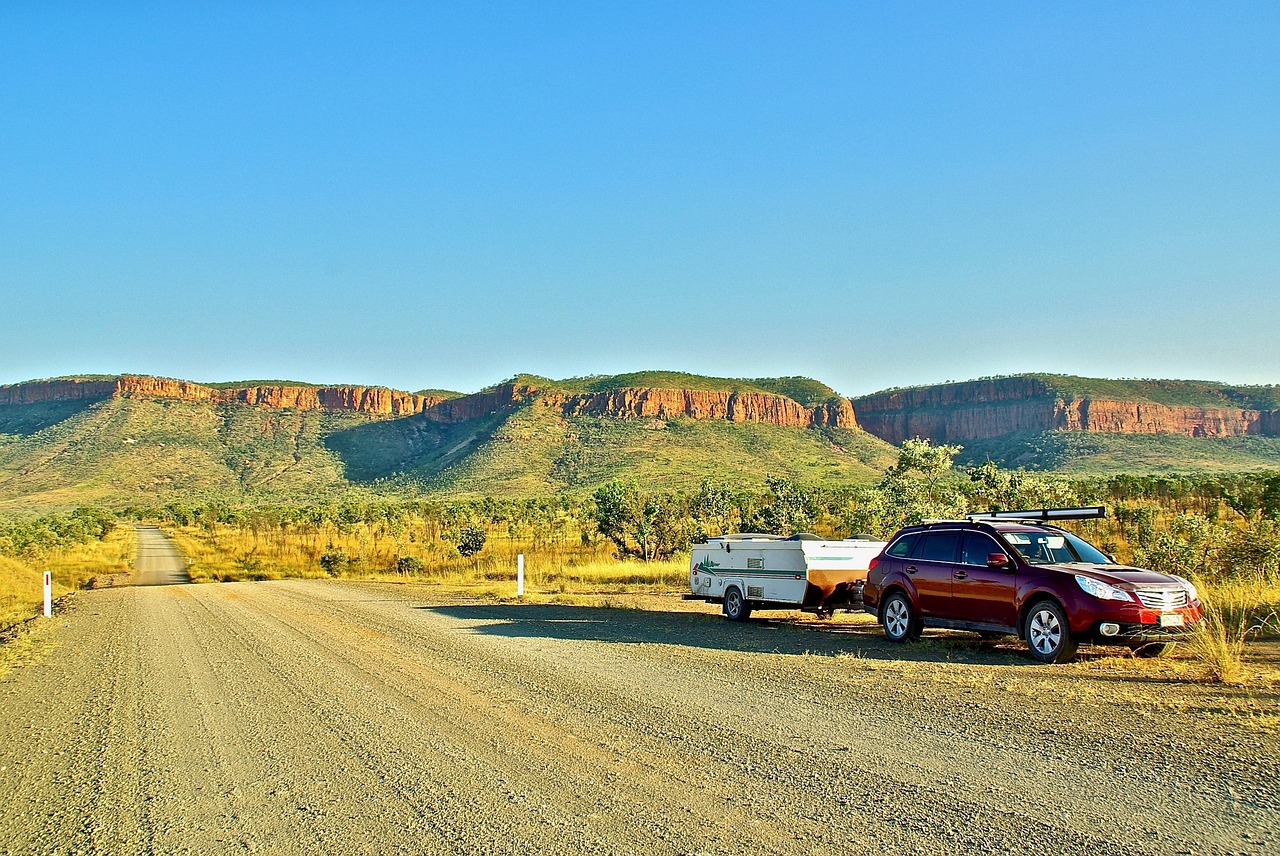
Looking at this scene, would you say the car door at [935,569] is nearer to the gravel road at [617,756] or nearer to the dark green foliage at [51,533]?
the gravel road at [617,756]

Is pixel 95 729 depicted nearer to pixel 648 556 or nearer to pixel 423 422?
pixel 648 556

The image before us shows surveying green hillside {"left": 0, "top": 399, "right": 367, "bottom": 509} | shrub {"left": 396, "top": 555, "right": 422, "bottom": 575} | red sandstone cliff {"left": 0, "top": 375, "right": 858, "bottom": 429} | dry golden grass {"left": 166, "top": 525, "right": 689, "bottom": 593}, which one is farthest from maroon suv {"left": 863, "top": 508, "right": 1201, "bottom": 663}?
red sandstone cliff {"left": 0, "top": 375, "right": 858, "bottom": 429}

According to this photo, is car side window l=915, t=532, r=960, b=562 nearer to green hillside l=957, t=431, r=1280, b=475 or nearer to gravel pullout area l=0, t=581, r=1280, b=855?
gravel pullout area l=0, t=581, r=1280, b=855

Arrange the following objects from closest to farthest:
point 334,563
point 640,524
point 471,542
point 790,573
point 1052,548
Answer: point 1052,548, point 790,573, point 334,563, point 640,524, point 471,542

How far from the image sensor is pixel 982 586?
11758 millimetres

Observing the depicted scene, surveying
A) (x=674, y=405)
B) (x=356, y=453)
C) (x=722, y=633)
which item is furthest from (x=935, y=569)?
(x=674, y=405)

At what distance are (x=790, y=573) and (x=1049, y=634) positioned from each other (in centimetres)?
475

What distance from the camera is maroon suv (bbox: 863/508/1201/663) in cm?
1028

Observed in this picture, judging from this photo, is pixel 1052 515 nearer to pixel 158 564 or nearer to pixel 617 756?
pixel 617 756

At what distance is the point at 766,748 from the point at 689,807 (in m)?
1.54

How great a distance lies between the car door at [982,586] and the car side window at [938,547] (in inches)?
6.3

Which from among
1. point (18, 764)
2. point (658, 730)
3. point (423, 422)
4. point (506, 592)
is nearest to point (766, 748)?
point (658, 730)

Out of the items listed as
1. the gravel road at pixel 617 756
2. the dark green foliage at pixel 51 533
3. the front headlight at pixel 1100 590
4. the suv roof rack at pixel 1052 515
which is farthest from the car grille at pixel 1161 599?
the dark green foliage at pixel 51 533

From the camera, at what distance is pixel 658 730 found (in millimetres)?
7531
